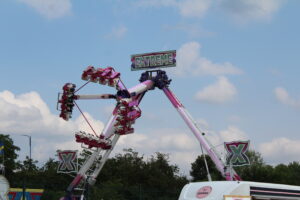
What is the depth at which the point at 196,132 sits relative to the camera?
44.1 meters

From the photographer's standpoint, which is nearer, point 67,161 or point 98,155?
point 67,161

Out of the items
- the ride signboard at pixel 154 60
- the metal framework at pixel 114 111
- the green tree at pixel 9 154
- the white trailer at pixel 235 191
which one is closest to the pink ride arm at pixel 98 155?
the metal framework at pixel 114 111

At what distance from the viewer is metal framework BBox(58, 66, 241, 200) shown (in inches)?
1443

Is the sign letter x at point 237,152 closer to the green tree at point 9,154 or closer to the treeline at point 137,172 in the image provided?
the treeline at point 137,172

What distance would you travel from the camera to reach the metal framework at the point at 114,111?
3666 cm

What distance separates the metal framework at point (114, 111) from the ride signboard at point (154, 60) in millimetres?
615

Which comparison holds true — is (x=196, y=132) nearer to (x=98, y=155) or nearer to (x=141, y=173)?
(x=98, y=155)

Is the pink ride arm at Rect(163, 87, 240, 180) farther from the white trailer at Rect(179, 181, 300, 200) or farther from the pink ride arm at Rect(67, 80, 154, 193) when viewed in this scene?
the white trailer at Rect(179, 181, 300, 200)

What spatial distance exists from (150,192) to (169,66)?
1108 cm

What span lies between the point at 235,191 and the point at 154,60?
2938 cm

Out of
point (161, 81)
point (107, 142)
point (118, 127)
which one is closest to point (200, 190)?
point (118, 127)

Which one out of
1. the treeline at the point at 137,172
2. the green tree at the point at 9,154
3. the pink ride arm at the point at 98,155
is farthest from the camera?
the green tree at the point at 9,154

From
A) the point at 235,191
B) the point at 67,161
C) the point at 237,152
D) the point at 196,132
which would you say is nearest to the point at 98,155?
the point at 67,161

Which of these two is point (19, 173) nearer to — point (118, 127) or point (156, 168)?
point (156, 168)
